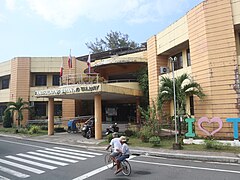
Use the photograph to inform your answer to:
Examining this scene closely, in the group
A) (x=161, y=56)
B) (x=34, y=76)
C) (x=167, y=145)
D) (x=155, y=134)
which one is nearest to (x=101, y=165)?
(x=167, y=145)

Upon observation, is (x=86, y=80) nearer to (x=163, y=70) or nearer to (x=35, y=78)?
(x=163, y=70)

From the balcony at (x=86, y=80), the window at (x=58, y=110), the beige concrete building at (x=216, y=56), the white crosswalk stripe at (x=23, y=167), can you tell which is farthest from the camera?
the window at (x=58, y=110)

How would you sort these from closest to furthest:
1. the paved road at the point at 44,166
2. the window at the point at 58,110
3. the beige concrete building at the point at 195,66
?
the paved road at the point at 44,166, the beige concrete building at the point at 195,66, the window at the point at 58,110

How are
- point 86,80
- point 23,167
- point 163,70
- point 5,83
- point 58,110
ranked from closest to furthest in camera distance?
point 23,167 < point 86,80 < point 163,70 < point 58,110 < point 5,83

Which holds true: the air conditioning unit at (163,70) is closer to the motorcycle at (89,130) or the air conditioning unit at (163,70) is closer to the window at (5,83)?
the motorcycle at (89,130)

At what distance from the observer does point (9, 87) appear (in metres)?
30.2

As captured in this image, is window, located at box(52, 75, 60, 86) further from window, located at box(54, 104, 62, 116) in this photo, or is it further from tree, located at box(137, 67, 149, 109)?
tree, located at box(137, 67, 149, 109)

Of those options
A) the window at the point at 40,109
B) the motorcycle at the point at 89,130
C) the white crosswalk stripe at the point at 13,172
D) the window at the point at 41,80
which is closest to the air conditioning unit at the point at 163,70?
the motorcycle at the point at 89,130

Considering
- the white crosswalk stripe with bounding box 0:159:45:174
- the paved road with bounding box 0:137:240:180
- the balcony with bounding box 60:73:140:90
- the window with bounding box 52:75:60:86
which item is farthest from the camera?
the window with bounding box 52:75:60:86

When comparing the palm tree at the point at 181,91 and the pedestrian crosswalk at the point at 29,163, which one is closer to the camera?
the pedestrian crosswalk at the point at 29,163

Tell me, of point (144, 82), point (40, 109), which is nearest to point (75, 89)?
point (144, 82)

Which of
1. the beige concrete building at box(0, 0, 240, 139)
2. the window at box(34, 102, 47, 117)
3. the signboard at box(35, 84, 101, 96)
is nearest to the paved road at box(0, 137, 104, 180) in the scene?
the signboard at box(35, 84, 101, 96)

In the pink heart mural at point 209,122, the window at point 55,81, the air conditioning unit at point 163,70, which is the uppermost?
the window at point 55,81

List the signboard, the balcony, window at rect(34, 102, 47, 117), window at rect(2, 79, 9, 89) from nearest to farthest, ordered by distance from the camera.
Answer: the signboard → the balcony → window at rect(34, 102, 47, 117) → window at rect(2, 79, 9, 89)
